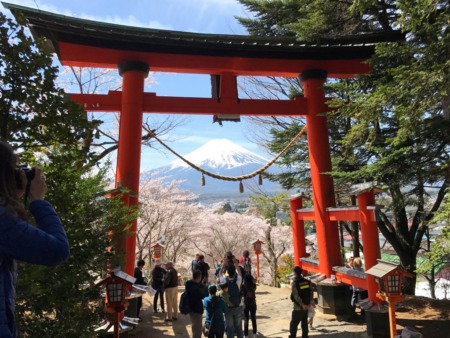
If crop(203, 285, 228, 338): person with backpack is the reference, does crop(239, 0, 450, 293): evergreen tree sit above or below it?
above

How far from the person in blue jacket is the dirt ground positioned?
22.0 feet

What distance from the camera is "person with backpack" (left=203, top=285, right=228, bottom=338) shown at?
5.04 m

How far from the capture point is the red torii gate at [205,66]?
22.0 feet

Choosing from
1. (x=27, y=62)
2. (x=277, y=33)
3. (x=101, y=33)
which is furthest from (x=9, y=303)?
(x=277, y=33)

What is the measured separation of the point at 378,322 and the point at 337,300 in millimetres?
1554

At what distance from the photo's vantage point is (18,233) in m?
1.09

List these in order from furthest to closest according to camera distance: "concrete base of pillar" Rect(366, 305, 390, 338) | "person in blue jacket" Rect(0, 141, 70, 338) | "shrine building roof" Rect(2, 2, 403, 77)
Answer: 1. "shrine building roof" Rect(2, 2, 403, 77)
2. "concrete base of pillar" Rect(366, 305, 390, 338)
3. "person in blue jacket" Rect(0, 141, 70, 338)

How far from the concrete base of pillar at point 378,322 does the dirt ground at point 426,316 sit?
0.85 meters

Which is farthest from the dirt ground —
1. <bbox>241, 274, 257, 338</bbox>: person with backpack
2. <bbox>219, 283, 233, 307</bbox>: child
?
<bbox>219, 283, 233, 307</bbox>: child

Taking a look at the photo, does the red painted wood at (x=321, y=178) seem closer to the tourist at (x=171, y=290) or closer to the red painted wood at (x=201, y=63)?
the red painted wood at (x=201, y=63)

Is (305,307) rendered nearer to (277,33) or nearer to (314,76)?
(314,76)

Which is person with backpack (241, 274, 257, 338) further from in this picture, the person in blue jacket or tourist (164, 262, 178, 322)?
the person in blue jacket

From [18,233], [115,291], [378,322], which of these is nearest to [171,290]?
[115,291]

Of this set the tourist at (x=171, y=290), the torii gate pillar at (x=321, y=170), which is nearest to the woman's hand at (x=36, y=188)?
the tourist at (x=171, y=290)
